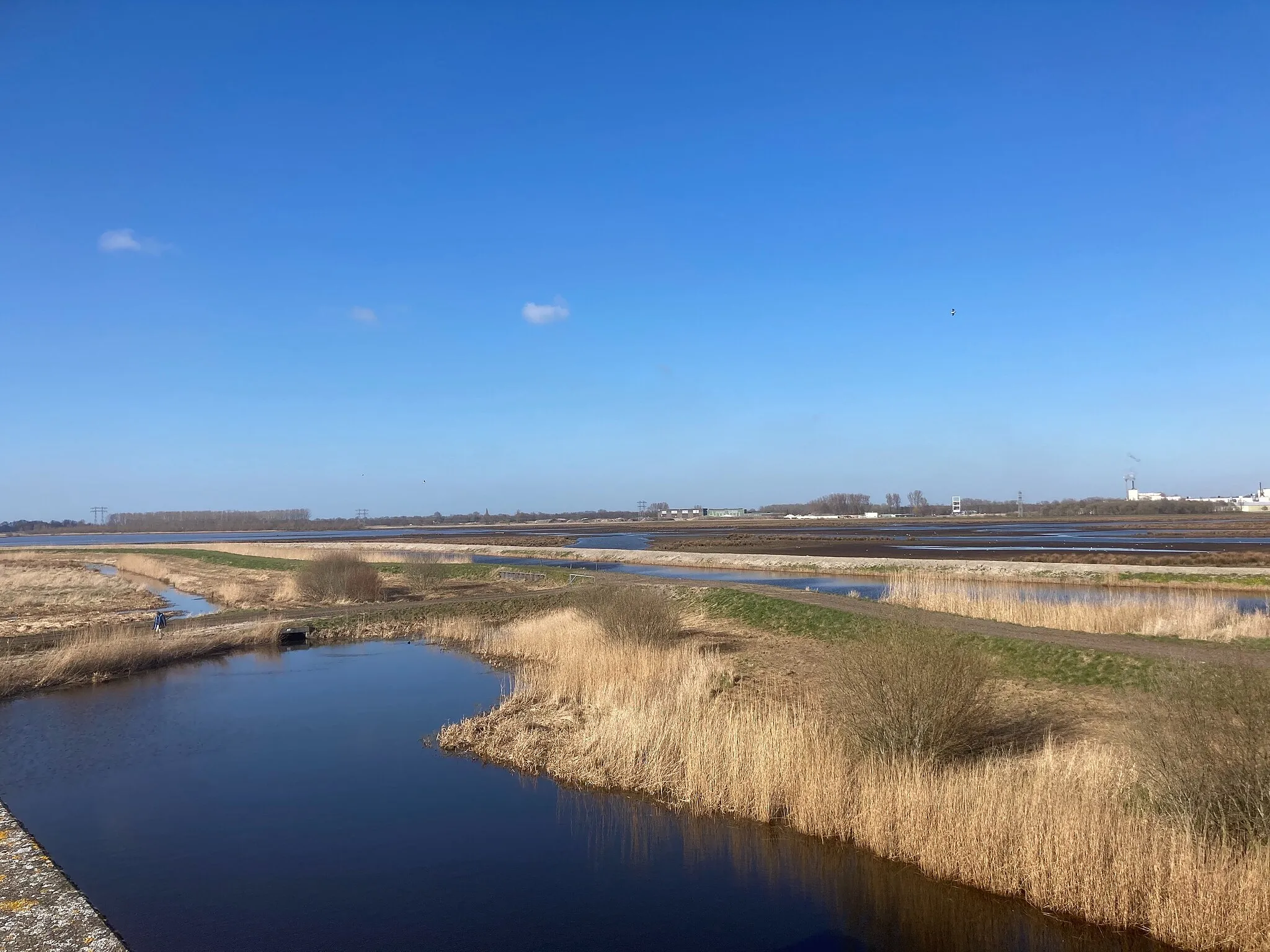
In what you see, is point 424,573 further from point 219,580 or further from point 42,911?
point 42,911

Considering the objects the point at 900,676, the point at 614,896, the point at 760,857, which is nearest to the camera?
the point at 614,896

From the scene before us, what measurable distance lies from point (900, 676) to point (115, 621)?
30.6 metres

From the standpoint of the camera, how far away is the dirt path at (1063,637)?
1662 centimetres

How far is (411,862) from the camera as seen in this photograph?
10836mm

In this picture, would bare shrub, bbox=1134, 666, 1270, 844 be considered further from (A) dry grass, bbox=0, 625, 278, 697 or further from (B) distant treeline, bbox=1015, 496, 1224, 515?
(B) distant treeline, bbox=1015, 496, 1224, 515

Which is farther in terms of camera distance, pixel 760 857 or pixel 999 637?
pixel 999 637

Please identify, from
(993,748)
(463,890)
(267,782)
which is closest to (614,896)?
(463,890)

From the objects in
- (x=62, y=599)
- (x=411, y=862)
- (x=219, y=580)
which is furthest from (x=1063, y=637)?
(x=219, y=580)

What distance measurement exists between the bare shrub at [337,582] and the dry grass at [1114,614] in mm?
24617

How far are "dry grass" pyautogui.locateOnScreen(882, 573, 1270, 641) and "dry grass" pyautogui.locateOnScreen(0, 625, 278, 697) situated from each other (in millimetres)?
23125

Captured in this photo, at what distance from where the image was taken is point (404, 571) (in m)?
50.3

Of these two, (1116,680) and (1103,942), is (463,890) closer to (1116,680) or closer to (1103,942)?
(1103,942)

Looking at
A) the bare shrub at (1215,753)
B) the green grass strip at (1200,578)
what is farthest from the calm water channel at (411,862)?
the green grass strip at (1200,578)

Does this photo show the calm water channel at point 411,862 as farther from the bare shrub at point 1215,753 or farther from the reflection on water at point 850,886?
the bare shrub at point 1215,753
